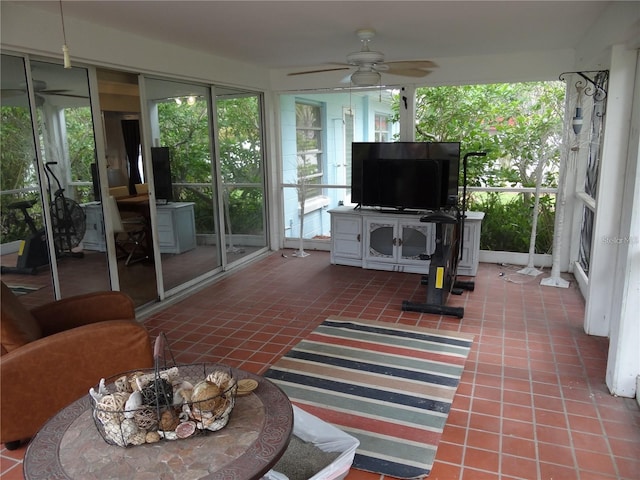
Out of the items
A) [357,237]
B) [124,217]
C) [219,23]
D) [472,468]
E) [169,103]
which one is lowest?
[472,468]

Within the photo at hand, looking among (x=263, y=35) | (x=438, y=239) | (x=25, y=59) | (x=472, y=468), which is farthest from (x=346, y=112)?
(x=472, y=468)

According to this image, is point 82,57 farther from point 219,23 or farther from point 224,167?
point 224,167

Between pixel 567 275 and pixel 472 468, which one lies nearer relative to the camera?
pixel 472 468

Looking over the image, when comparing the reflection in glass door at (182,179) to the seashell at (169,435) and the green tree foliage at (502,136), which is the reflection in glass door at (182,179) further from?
the seashell at (169,435)

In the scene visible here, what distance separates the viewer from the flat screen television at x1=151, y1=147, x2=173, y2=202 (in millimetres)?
4491

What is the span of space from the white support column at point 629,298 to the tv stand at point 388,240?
89.6 inches

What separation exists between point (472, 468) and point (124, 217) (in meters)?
3.40

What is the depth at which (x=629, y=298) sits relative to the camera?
271 centimetres

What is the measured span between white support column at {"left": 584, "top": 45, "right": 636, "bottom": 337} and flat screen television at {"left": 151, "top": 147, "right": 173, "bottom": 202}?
3709 mm

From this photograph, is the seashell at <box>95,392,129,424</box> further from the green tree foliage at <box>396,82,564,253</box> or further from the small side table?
the green tree foliage at <box>396,82,564,253</box>

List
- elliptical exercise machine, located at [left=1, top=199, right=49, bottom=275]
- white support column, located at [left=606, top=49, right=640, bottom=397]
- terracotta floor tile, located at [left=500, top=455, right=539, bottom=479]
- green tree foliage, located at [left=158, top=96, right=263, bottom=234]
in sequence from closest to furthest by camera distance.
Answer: terracotta floor tile, located at [left=500, top=455, right=539, bottom=479]
white support column, located at [left=606, top=49, right=640, bottom=397]
elliptical exercise machine, located at [left=1, top=199, right=49, bottom=275]
green tree foliage, located at [left=158, top=96, right=263, bottom=234]

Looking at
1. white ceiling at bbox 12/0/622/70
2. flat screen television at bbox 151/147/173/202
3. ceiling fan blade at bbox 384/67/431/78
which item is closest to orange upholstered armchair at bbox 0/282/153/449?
white ceiling at bbox 12/0/622/70

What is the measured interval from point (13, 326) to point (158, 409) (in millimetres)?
1162

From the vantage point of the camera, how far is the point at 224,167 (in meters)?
5.53
